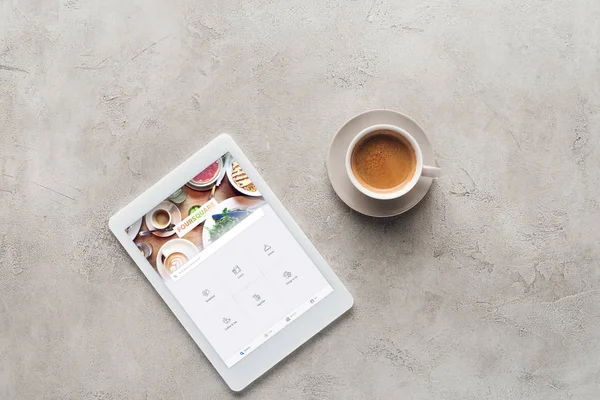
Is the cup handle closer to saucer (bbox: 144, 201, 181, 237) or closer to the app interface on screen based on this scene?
the app interface on screen

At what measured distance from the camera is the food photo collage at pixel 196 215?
92 cm

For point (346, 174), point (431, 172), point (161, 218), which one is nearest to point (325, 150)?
point (346, 174)

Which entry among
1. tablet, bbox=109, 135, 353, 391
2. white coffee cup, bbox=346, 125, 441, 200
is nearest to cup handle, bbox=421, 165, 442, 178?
white coffee cup, bbox=346, 125, 441, 200

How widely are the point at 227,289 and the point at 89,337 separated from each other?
9.9 inches

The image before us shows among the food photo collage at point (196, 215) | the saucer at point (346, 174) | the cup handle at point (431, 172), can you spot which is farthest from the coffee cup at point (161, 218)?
the cup handle at point (431, 172)

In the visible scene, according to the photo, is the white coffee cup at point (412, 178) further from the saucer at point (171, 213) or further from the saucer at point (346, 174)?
the saucer at point (171, 213)

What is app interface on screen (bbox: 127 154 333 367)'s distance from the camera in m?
0.92

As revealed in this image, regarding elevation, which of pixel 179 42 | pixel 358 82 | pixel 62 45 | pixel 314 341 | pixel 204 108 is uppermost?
pixel 62 45

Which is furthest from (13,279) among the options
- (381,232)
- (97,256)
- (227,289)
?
(381,232)

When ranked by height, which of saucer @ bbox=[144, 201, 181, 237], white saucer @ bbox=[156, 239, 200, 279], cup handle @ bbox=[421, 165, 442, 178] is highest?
saucer @ bbox=[144, 201, 181, 237]

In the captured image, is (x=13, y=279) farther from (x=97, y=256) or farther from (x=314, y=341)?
(x=314, y=341)

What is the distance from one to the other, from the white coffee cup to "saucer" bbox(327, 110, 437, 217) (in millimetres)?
35

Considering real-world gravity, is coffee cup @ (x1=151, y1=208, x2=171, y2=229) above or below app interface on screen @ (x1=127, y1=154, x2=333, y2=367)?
above

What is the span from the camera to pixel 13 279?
96cm
